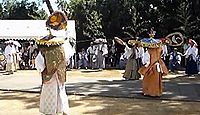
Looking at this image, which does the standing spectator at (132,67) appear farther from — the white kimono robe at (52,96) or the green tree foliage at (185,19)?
the green tree foliage at (185,19)

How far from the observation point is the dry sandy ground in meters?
8.57

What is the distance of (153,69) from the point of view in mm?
10195

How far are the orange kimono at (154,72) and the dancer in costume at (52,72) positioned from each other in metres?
3.25

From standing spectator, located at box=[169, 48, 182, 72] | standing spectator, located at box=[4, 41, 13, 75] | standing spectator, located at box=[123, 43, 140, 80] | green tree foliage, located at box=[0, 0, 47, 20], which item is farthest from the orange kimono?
green tree foliage, located at box=[0, 0, 47, 20]

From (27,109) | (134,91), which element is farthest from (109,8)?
(27,109)

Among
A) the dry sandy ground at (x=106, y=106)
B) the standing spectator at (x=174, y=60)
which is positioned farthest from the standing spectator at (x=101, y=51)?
the dry sandy ground at (x=106, y=106)

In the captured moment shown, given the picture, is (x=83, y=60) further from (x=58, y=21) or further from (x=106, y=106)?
(x=58, y=21)

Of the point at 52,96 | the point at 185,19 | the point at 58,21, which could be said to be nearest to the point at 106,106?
the point at 52,96

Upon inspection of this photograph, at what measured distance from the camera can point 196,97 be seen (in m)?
10.2

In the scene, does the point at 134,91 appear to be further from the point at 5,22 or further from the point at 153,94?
the point at 5,22

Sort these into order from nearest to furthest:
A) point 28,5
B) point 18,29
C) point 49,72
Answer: point 49,72 → point 18,29 → point 28,5

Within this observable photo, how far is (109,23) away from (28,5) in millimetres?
13287

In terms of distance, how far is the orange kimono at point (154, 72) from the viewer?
1012cm

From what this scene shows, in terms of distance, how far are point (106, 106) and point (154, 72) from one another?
171 cm
